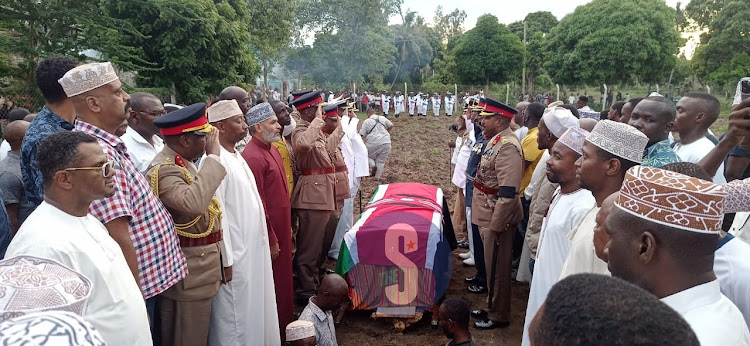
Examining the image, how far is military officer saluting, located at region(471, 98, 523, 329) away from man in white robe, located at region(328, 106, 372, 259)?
8.28 ft

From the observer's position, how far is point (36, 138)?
8.55 ft

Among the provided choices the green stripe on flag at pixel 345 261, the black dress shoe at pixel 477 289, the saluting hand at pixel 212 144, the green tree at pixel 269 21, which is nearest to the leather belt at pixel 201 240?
the saluting hand at pixel 212 144

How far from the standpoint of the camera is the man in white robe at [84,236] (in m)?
1.86

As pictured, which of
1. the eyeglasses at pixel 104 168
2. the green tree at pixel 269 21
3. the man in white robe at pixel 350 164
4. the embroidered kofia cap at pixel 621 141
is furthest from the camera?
the green tree at pixel 269 21

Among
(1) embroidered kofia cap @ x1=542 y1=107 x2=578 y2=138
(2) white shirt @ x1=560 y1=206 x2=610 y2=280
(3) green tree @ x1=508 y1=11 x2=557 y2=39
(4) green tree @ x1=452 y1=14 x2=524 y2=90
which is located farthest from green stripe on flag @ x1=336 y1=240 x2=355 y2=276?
(3) green tree @ x1=508 y1=11 x2=557 y2=39

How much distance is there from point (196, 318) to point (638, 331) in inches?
110

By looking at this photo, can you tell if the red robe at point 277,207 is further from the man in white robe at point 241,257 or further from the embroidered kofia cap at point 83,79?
the embroidered kofia cap at point 83,79

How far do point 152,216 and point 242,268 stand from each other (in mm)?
1000

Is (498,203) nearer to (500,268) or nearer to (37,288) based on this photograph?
(500,268)

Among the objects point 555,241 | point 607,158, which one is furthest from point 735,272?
point 555,241

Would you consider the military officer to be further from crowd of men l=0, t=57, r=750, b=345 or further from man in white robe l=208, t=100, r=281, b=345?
man in white robe l=208, t=100, r=281, b=345

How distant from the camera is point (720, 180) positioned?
3602 mm

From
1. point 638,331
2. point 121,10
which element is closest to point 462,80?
point 121,10

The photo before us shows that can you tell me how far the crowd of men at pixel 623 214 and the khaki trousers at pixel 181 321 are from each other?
2.06m
